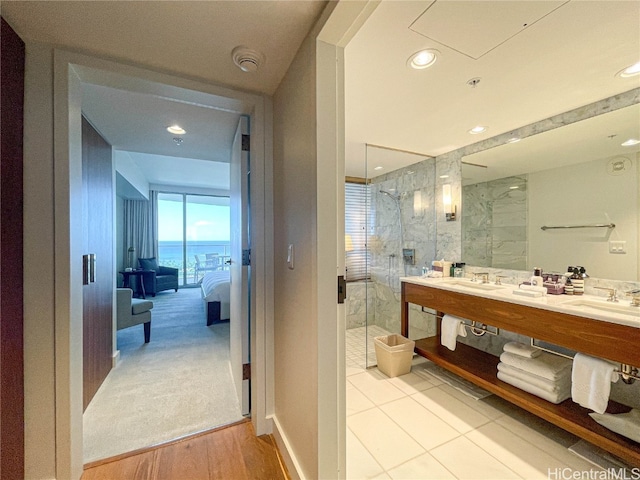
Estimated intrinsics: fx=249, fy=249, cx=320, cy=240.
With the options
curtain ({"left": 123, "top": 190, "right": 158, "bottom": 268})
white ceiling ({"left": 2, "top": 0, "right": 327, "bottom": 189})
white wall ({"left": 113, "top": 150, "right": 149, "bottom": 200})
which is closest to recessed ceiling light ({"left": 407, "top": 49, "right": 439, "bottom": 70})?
white ceiling ({"left": 2, "top": 0, "right": 327, "bottom": 189})

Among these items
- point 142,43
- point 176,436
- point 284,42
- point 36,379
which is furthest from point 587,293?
point 36,379

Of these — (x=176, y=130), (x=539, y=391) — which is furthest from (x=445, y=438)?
(x=176, y=130)

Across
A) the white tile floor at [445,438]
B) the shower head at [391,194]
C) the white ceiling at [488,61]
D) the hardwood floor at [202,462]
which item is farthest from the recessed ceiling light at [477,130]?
the hardwood floor at [202,462]

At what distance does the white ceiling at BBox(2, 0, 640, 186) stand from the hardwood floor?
2.09m

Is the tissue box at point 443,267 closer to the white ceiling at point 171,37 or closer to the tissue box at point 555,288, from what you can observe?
the tissue box at point 555,288

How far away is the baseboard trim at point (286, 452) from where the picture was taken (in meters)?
1.18

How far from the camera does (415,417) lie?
1.79m

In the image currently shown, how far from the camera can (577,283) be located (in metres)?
1.78

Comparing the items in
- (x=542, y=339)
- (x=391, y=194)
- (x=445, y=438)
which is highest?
(x=391, y=194)

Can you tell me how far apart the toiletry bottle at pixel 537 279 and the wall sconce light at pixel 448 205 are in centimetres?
91

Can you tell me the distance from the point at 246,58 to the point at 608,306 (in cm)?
254

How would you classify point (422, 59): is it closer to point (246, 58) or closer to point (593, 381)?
point (246, 58)

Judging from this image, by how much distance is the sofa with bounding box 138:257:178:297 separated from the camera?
18.1 ft

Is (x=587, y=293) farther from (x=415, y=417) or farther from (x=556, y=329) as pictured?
(x=415, y=417)
